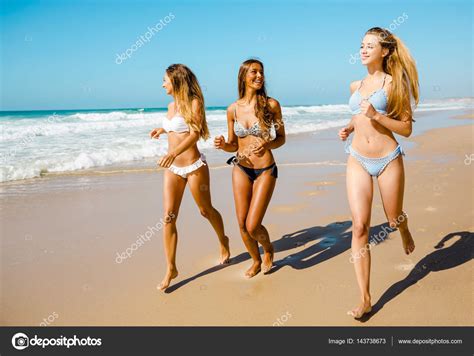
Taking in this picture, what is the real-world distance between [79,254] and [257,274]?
2239mm

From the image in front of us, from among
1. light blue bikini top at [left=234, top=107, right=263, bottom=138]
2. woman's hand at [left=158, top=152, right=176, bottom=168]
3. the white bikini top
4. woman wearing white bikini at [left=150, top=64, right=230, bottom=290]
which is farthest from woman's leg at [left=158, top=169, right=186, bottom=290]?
light blue bikini top at [left=234, top=107, right=263, bottom=138]

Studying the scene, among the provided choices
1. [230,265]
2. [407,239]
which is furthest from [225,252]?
[407,239]

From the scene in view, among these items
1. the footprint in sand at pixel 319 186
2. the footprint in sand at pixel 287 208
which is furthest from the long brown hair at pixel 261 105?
the footprint in sand at pixel 319 186

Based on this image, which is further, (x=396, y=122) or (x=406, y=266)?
A: (x=406, y=266)

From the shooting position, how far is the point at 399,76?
3736mm

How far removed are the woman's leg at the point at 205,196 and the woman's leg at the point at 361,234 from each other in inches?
65.3

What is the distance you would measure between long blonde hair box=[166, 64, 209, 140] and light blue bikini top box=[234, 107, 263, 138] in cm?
34

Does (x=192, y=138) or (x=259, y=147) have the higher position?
(x=192, y=138)

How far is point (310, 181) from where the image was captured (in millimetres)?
9445

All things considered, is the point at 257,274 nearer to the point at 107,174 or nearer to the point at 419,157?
the point at 107,174

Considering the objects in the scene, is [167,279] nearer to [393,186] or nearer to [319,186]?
[393,186]

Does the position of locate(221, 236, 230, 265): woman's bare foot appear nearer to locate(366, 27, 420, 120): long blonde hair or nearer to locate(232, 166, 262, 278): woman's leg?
locate(232, 166, 262, 278): woman's leg

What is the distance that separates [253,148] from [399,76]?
1.57 metres
